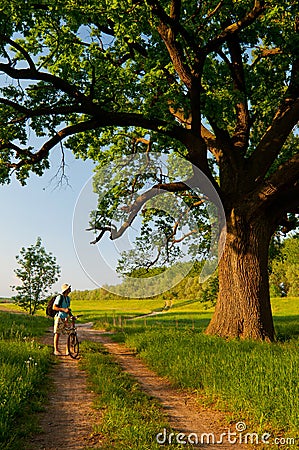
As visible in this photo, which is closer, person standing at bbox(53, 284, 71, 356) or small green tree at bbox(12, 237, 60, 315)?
person standing at bbox(53, 284, 71, 356)

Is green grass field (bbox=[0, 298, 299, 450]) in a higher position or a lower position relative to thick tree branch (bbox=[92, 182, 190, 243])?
lower

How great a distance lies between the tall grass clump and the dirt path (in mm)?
330

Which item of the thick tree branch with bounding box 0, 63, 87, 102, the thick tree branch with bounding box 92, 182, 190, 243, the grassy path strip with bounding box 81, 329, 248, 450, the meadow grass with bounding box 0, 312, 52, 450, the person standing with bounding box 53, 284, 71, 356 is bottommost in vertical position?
the grassy path strip with bounding box 81, 329, 248, 450

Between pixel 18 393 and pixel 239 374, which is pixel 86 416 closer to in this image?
pixel 18 393

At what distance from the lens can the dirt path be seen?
4926 millimetres

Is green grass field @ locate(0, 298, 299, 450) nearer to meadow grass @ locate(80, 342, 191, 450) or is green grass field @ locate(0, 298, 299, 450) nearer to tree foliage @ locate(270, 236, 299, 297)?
meadow grass @ locate(80, 342, 191, 450)

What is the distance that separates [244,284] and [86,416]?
7.55m

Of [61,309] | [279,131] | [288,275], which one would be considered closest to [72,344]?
[61,309]

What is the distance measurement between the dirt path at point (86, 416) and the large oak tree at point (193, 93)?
201 inches

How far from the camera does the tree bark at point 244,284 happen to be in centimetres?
1206

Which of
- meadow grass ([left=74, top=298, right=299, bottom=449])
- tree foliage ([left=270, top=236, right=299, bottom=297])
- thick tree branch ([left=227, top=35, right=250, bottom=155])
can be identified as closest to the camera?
meadow grass ([left=74, top=298, right=299, bottom=449])

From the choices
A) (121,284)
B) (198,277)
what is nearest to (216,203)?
(198,277)

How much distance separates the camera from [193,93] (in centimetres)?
1171

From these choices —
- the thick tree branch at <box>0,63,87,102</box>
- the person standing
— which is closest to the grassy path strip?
the person standing
